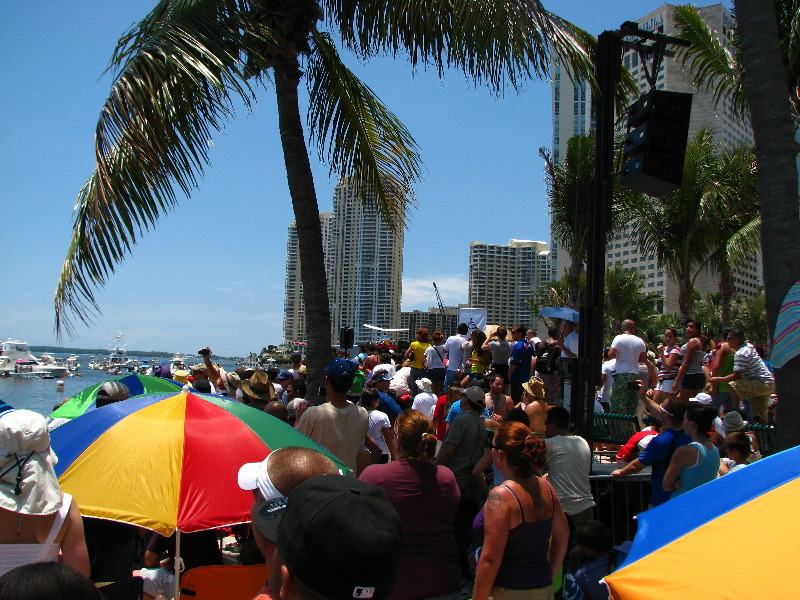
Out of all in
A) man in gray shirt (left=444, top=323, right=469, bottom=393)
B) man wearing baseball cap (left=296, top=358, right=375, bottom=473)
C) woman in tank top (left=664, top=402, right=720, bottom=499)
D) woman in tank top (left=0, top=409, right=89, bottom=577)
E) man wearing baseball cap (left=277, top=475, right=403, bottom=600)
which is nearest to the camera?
man wearing baseball cap (left=277, top=475, right=403, bottom=600)

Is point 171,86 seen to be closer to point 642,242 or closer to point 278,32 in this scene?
point 278,32

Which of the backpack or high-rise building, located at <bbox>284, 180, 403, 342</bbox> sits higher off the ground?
high-rise building, located at <bbox>284, 180, 403, 342</bbox>

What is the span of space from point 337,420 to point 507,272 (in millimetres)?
101712

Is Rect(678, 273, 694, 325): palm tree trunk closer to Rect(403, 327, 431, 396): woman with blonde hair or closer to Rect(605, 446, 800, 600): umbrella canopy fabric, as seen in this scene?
Rect(403, 327, 431, 396): woman with blonde hair

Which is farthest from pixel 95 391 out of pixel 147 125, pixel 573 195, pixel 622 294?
pixel 622 294

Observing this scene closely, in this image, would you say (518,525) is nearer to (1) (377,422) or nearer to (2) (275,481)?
(2) (275,481)

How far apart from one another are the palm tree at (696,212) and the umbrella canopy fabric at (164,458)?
17.0 m

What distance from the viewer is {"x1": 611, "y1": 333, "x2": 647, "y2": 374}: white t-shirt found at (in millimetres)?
10953

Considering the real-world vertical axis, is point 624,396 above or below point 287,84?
below

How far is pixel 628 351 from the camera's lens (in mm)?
10984

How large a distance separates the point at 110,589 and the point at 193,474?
76cm

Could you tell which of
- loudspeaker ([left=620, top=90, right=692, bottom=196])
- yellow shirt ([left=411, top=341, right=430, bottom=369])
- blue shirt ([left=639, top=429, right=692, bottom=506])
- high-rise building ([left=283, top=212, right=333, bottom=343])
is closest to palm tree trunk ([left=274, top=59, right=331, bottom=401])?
loudspeaker ([left=620, top=90, right=692, bottom=196])

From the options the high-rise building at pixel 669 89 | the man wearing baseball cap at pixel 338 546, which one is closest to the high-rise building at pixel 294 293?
the high-rise building at pixel 669 89

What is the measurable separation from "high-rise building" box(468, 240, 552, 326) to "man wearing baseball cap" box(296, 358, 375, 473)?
96.6 m
